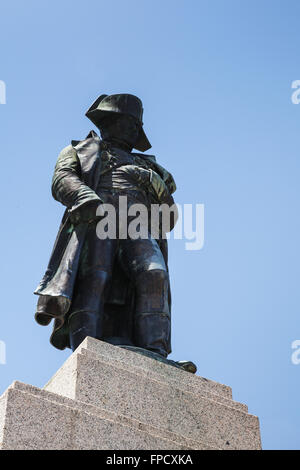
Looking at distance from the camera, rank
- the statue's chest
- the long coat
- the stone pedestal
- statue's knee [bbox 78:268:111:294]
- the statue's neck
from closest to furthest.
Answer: the stone pedestal
the long coat
statue's knee [bbox 78:268:111:294]
the statue's chest
the statue's neck

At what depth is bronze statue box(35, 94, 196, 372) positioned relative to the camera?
8078 mm

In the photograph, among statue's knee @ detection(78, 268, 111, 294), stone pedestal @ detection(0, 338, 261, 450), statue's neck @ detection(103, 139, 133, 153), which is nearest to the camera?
stone pedestal @ detection(0, 338, 261, 450)

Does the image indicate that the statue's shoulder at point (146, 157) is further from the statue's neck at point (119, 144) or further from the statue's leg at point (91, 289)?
the statue's leg at point (91, 289)

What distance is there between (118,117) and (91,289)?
2426mm

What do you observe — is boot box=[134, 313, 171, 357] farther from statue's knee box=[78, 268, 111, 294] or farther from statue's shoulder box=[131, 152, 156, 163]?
statue's shoulder box=[131, 152, 156, 163]

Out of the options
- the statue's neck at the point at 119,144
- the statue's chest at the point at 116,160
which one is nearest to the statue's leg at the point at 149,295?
the statue's chest at the point at 116,160

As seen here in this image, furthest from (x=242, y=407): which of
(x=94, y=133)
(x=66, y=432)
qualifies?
(x=94, y=133)

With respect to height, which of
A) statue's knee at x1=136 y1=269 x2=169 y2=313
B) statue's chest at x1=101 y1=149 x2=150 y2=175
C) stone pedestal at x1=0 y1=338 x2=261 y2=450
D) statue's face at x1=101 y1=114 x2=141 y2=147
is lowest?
stone pedestal at x1=0 y1=338 x2=261 y2=450

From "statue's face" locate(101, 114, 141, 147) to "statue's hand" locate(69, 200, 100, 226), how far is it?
1569mm

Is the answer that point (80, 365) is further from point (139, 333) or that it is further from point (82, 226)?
point (82, 226)

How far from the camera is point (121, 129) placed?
380 inches

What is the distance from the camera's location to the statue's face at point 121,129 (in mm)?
9641

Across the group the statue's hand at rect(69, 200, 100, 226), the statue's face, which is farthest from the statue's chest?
the statue's hand at rect(69, 200, 100, 226)

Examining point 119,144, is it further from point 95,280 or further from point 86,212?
point 95,280
